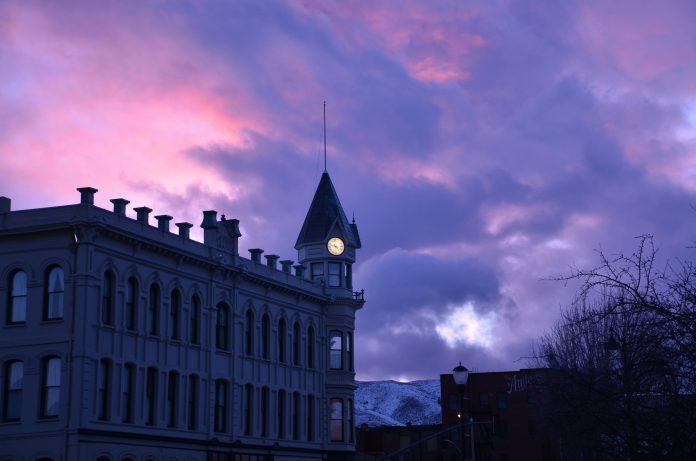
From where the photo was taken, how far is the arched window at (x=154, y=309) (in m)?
50.5

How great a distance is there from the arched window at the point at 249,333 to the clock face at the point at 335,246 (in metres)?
11.8

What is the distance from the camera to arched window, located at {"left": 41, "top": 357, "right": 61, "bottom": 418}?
146 feet

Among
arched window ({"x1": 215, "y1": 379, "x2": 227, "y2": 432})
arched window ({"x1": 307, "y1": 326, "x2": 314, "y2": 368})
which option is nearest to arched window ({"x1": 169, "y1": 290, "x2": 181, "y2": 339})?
arched window ({"x1": 215, "y1": 379, "x2": 227, "y2": 432})

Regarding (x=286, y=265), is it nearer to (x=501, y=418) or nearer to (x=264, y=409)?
(x=264, y=409)

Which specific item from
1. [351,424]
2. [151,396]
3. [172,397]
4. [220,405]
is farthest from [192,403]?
[351,424]

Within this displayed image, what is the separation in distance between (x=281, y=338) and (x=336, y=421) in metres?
8.54

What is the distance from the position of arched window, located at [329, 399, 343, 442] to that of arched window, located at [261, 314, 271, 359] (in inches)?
355

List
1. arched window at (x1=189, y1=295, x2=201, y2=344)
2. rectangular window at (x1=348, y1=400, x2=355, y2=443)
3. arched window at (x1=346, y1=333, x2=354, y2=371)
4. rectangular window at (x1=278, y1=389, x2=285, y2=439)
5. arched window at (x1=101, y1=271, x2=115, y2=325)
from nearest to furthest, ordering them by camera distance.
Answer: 1. arched window at (x1=101, y1=271, x2=115, y2=325)
2. arched window at (x1=189, y1=295, x2=201, y2=344)
3. rectangular window at (x1=278, y1=389, x2=285, y2=439)
4. rectangular window at (x1=348, y1=400, x2=355, y2=443)
5. arched window at (x1=346, y1=333, x2=354, y2=371)

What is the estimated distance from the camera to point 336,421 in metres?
68.9

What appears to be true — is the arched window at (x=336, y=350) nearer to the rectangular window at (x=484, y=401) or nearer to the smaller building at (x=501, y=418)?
the smaller building at (x=501, y=418)

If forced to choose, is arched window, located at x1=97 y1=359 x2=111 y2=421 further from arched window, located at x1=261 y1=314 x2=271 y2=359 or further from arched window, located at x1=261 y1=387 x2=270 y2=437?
arched window, located at x1=261 y1=314 x2=271 y2=359

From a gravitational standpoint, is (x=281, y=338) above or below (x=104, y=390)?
above

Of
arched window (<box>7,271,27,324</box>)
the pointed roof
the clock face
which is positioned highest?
the pointed roof

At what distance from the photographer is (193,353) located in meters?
53.8
